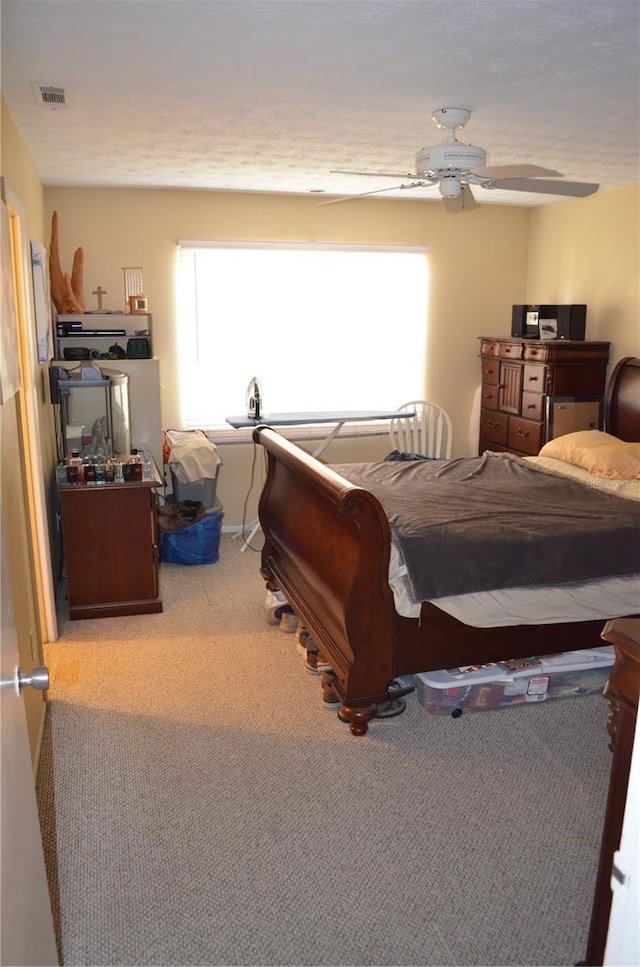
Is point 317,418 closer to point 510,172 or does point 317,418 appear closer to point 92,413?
point 92,413

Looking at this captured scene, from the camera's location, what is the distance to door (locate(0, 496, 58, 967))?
1.13 m

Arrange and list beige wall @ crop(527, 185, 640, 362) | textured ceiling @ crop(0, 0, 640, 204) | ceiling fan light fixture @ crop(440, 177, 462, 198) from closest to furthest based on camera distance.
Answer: textured ceiling @ crop(0, 0, 640, 204) → ceiling fan light fixture @ crop(440, 177, 462, 198) → beige wall @ crop(527, 185, 640, 362)

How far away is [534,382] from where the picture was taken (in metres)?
5.04

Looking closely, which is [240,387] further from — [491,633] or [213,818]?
[213,818]

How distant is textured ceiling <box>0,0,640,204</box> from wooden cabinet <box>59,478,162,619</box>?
1683 millimetres

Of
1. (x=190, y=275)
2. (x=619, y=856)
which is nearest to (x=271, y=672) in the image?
(x=619, y=856)

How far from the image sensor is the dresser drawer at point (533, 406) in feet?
16.3

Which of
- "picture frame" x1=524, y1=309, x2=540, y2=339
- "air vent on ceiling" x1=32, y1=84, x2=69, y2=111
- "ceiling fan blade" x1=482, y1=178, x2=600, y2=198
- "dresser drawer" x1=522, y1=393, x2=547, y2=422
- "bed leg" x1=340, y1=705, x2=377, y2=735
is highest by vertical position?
"air vent on ceiling" x1=32, y1=84, x2=69, y2=111

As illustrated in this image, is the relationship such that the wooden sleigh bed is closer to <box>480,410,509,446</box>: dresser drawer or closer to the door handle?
the door handle

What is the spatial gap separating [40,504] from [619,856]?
3000mm

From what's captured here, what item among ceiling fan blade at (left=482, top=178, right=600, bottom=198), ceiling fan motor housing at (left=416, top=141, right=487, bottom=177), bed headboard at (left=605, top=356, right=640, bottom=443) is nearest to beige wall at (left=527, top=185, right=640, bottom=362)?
bed headboard at (left=605, top=356, right=640, bottom=443)

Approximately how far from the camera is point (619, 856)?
0.98m

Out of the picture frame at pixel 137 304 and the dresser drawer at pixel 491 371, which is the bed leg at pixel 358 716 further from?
the dresser drawer at pixel 491 371

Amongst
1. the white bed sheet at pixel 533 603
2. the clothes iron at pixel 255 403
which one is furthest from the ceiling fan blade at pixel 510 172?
the clothes iron at pixel 255 403
